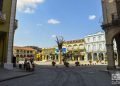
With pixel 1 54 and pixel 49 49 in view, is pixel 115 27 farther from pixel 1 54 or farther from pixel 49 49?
pixel 49 49

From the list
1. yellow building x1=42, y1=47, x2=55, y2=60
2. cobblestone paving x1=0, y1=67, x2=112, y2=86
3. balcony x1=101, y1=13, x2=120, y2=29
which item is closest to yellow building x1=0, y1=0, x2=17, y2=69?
cobblestone paving x1=0, y1=67, x2=112, y2=86

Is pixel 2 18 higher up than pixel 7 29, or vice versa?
pixel 2 18

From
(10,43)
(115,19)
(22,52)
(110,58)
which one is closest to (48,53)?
(22,52)

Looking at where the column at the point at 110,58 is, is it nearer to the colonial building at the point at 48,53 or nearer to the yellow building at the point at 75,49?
the yellow building at the point at 75,49

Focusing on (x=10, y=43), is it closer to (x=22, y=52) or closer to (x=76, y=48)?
(x=76, y=48)

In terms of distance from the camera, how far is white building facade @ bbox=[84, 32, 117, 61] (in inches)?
3243

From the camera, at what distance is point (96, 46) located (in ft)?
281

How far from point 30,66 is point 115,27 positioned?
1264 centimetres

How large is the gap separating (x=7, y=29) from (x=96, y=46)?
64.5 meters

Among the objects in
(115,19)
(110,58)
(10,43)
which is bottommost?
(110,58)

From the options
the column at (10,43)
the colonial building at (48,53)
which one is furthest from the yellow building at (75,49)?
the column at (10,43)

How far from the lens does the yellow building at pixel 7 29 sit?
24.7m

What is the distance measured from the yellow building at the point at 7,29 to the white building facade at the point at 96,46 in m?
60.7

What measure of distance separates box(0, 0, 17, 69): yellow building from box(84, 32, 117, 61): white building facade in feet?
199
